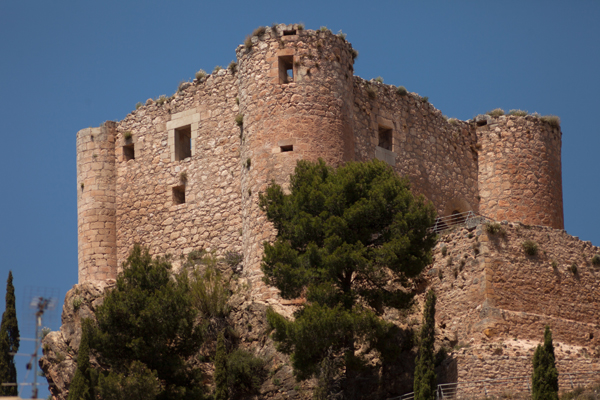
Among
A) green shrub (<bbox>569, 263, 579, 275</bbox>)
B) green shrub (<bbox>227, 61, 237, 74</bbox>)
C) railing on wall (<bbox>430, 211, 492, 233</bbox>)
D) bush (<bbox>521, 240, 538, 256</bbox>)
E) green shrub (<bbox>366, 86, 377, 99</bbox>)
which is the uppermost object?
green shrub (<bbox>227, 61, 237, 74</bbox>)

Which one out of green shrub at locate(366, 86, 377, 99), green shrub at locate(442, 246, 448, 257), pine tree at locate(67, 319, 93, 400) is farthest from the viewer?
green shrub at locate(366, 86, 377, 99)

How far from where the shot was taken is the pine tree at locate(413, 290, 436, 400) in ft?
80.1

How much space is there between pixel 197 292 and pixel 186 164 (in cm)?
554

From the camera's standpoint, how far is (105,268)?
34.0 m

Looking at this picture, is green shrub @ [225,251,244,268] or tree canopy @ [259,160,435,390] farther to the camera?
green shrub @ [225,251,244,268]

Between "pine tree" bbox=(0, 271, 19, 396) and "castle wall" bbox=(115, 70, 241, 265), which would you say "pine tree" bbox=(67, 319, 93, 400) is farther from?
"castle wall" bbox=(115, 70, 241, 265)

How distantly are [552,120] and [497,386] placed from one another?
1339 centimetres

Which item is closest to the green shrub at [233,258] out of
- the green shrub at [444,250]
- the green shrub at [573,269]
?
the green shrub at [444,250]

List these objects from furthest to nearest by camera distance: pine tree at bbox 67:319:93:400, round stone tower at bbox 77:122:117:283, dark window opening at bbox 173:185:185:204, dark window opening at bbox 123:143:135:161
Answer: dark window opening at bbox 123:143:135:161 → round stone tower at bbox 77:122:117:283 → dark window opening at bbox 173:185:185:204 → pine tree at bbox 67:319:93:400

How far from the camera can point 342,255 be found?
1010 inches

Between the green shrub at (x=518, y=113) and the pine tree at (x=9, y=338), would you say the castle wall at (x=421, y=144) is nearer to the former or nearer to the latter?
the green shrub at (x=518, y=113)

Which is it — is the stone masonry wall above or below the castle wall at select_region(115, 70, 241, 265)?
below

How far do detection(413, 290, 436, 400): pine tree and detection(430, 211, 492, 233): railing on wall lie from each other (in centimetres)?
392

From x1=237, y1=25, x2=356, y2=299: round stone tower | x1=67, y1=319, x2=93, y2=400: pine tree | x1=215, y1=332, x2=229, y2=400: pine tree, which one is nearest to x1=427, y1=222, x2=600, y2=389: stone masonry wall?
x1=237, y1=25, x2=356, y2=299: round stone tower
